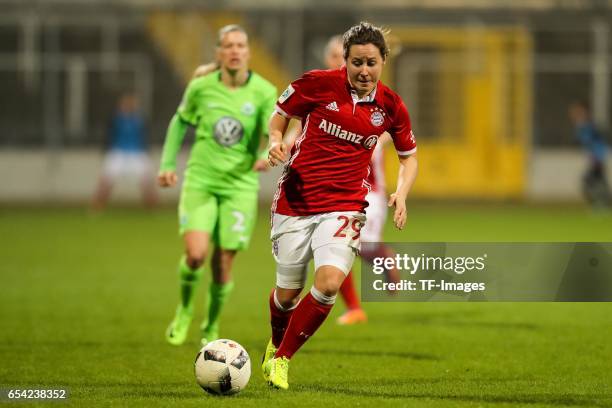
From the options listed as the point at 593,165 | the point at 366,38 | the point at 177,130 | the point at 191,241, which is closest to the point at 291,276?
the point at 366,38

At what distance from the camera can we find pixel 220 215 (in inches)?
366

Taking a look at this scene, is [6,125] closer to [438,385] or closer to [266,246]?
[266,246]

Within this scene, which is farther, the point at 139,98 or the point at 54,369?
the point at 139,98

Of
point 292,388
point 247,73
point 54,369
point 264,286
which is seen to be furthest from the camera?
point 264,286

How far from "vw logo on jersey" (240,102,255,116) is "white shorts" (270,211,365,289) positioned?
2.04 meters

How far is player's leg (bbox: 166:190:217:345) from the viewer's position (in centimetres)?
912

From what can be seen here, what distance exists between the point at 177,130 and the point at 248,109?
62 centimetres

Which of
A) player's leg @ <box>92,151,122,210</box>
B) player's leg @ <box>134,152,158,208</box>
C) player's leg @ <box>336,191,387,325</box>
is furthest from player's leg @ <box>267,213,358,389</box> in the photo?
player's leg @ <box>134,152,158,208</box>

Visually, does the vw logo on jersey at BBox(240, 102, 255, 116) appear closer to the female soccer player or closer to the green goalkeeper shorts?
the green goalkeeper shorts

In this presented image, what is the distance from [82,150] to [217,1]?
4.86 metres

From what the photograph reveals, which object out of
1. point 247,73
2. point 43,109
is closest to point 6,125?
point 43,109

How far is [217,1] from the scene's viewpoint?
29.4 metres

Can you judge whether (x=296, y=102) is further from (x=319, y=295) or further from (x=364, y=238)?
(x=364, y=238)

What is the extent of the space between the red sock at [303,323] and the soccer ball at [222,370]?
0.26 m
